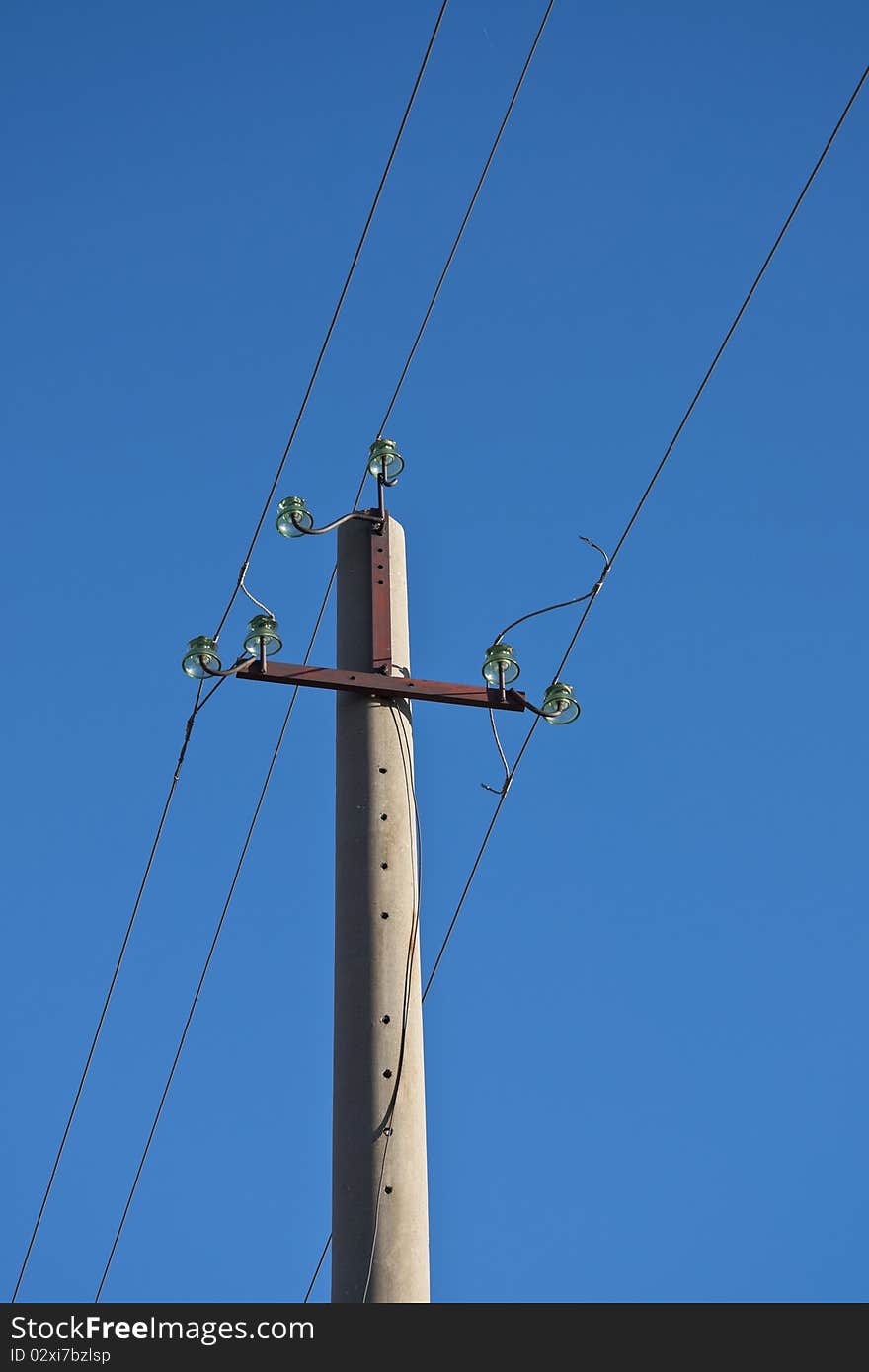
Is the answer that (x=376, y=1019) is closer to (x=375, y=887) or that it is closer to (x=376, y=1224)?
(x=375, y=887)

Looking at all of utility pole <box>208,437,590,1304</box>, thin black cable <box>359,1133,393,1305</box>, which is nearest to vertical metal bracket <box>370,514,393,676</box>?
utility pole <box>208,437,590,1304</box>

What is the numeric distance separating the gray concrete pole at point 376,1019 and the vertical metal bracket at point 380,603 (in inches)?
2.5

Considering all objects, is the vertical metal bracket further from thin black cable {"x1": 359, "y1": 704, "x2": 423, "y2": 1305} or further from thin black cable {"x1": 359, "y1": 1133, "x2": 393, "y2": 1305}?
thin black cable {"x1": 359, "y1": 1133, "x2": 393, "y2": 1305}

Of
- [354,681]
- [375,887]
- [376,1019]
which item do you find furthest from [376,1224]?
[354,681]

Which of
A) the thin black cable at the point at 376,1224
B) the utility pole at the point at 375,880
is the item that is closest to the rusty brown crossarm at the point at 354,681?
the utility pole at the point at 375,880

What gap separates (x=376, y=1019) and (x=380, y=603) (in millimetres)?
2318

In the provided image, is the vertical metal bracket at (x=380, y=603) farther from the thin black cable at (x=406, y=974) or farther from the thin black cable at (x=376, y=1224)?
the thin black cable at (x=376, y=1224)

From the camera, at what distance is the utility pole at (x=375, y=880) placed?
6.65 m

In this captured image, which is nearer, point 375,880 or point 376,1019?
point 376,1019

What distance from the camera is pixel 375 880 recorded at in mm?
7375

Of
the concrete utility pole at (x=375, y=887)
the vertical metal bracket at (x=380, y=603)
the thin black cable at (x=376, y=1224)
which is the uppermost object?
the vertical metal bracket at (x=380, y=603)
